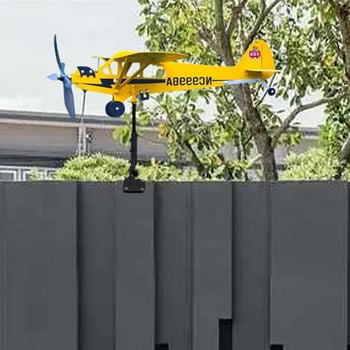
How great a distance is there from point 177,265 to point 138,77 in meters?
0.57

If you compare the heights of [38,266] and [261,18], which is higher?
[261,18]

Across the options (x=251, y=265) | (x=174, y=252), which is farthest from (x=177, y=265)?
(x=251, y=265)

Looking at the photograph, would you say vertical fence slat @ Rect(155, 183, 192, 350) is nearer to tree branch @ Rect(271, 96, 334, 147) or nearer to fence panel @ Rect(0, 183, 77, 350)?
fence panel @ Rect(0, 183, 77, 350)

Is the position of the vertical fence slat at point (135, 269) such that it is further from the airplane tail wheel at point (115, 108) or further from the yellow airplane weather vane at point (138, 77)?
the airplane tail wheel at point (115, 108)

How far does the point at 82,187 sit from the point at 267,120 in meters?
3.16

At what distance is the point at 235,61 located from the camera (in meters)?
3.99

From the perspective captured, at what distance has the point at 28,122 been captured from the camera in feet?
25.2

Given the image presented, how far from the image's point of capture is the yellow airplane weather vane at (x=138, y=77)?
1661mm

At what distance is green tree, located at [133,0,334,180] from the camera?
3.98m

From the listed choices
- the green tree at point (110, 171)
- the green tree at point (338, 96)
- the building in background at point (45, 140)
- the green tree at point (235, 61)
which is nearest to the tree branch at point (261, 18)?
the green tree at point (235, 61)

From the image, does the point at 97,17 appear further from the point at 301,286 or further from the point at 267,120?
the point at 301,286

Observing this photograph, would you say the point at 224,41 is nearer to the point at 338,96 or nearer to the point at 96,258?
the point at 338,96

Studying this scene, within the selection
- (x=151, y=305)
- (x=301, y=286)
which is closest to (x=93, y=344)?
(x=151, y=305)

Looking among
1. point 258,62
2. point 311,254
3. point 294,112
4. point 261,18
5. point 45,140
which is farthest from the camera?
point 45,140
